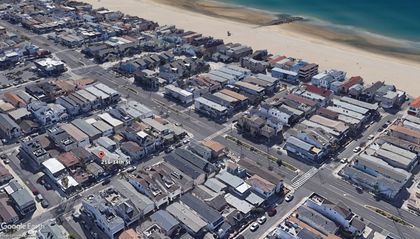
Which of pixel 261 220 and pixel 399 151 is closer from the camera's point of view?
pixel 261 220

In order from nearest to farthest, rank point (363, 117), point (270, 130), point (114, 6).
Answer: point (270, 130) < point (363, 117) < point (114, 6)

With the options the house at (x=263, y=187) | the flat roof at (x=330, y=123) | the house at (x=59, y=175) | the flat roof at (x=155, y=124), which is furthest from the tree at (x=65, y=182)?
the flat roof at (x=330, y=123)

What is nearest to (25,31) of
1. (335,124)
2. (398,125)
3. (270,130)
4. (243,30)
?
(243,30)

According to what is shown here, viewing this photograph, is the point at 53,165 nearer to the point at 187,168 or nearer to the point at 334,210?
the point at 187,168

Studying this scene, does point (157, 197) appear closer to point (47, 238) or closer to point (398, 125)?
point (47, 238)

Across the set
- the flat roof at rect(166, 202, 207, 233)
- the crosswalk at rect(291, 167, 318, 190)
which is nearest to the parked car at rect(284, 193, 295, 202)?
the crosswalk at rect(291, 167, 318, 190)

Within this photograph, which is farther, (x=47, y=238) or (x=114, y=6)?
(x=114, y=6)

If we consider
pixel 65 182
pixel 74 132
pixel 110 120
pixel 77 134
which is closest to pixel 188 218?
pixel 65 182

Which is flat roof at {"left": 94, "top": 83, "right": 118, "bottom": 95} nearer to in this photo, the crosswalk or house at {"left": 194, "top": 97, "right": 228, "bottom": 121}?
house at {"left": 194, "top": 97, "right": 228, "bottom": 121}
